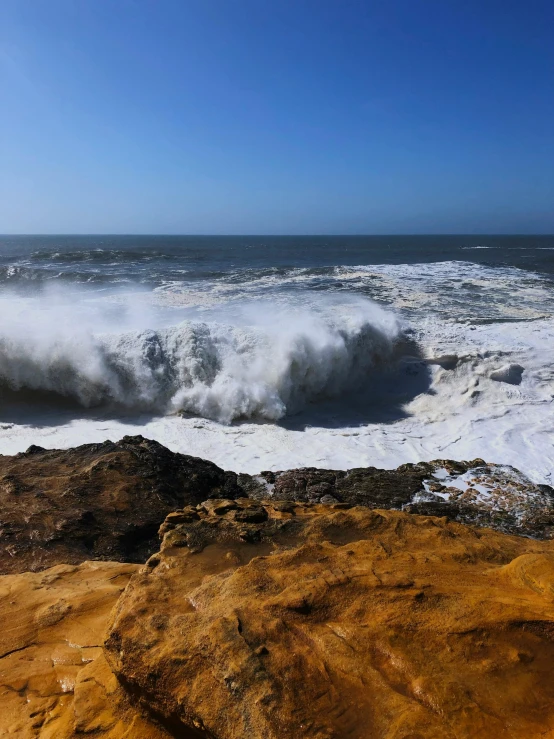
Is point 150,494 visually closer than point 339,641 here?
No

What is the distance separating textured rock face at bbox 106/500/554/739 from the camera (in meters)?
1.64

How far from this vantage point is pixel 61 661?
2.32 meters

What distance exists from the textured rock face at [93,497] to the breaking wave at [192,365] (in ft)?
10.3

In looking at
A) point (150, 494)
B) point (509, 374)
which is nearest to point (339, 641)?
point (150, 494)

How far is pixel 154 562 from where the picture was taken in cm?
258

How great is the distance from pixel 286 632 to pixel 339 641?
230mm

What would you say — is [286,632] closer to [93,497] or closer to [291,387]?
[93,497]

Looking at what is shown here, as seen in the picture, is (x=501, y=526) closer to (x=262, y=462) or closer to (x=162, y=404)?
(x=262, y=462)

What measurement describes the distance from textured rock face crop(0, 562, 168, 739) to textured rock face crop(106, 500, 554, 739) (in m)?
0.17

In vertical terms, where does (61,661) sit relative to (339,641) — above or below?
below

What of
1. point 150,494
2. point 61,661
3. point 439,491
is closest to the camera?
point 61,661

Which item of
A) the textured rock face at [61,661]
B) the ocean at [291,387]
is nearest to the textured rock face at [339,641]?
the textured rock face at [61,661]

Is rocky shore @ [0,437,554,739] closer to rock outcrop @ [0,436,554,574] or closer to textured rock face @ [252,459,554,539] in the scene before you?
rock outcrop @ [0,436,554,574]

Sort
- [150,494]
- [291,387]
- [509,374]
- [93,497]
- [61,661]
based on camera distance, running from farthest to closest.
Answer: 1. [509,374]
2. [291,387]
3. [150,494]
4. [93,497]
5. [61,661]
